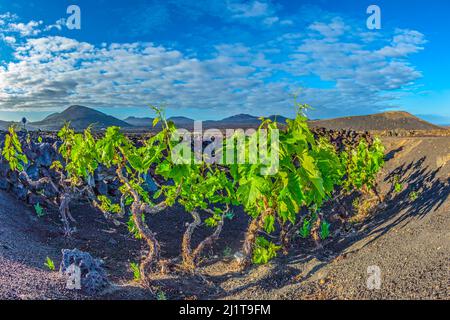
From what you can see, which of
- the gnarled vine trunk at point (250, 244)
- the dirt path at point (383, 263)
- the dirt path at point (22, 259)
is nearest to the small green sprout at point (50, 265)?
the dirt path at point (22, 259)

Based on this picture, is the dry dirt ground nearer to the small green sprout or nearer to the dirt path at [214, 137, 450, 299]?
the dirt path at [214, 137, 450, 299]

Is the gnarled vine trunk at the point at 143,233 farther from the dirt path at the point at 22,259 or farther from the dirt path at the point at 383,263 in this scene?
the dirt path at the point at 383,263

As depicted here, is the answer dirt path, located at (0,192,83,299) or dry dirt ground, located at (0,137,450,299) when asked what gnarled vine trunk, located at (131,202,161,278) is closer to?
dry dirt ground, located at (0,137,450,299)

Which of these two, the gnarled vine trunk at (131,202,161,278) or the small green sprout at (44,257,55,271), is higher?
the gnarled vine trunk at (131,202,161,278)

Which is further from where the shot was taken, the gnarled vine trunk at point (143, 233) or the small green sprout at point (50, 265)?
the small green sprout at point (50, 265)

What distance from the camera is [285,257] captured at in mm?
9945

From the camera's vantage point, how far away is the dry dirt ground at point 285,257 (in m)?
6.72

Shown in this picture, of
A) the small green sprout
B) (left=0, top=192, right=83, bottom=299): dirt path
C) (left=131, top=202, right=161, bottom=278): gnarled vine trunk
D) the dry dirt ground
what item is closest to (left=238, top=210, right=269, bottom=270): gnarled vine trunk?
the dry dirt ground

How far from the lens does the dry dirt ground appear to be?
6723mm

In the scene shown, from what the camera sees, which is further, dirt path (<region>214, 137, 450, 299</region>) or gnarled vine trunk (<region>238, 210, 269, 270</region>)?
gnarled vine trunk (<region>238, 210, 269, 270</region>)

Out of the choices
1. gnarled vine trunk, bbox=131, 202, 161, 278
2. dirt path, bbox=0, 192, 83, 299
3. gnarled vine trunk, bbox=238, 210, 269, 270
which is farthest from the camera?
gnarled vine trunk, bbox=238, 210, 269, 270

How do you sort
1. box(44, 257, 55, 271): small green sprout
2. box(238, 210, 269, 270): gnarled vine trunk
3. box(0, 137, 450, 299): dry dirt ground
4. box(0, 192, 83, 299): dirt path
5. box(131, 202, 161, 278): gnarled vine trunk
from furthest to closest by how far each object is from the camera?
1. box(238, 210, 269, 270): gnarled vine trunk
2. box(44, 257, 55, 271): small green sprout
3. box(131, 202, 161, 278): gnarled vine trunk
4. box(0, 137, 450, 299): dry dirt ground
5. box(0, 192, 83, 299): dirt path

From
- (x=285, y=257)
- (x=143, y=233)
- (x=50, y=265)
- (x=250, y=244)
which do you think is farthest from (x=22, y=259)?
(x=285, y=257)

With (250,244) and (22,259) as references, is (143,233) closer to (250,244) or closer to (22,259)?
(250,244)
